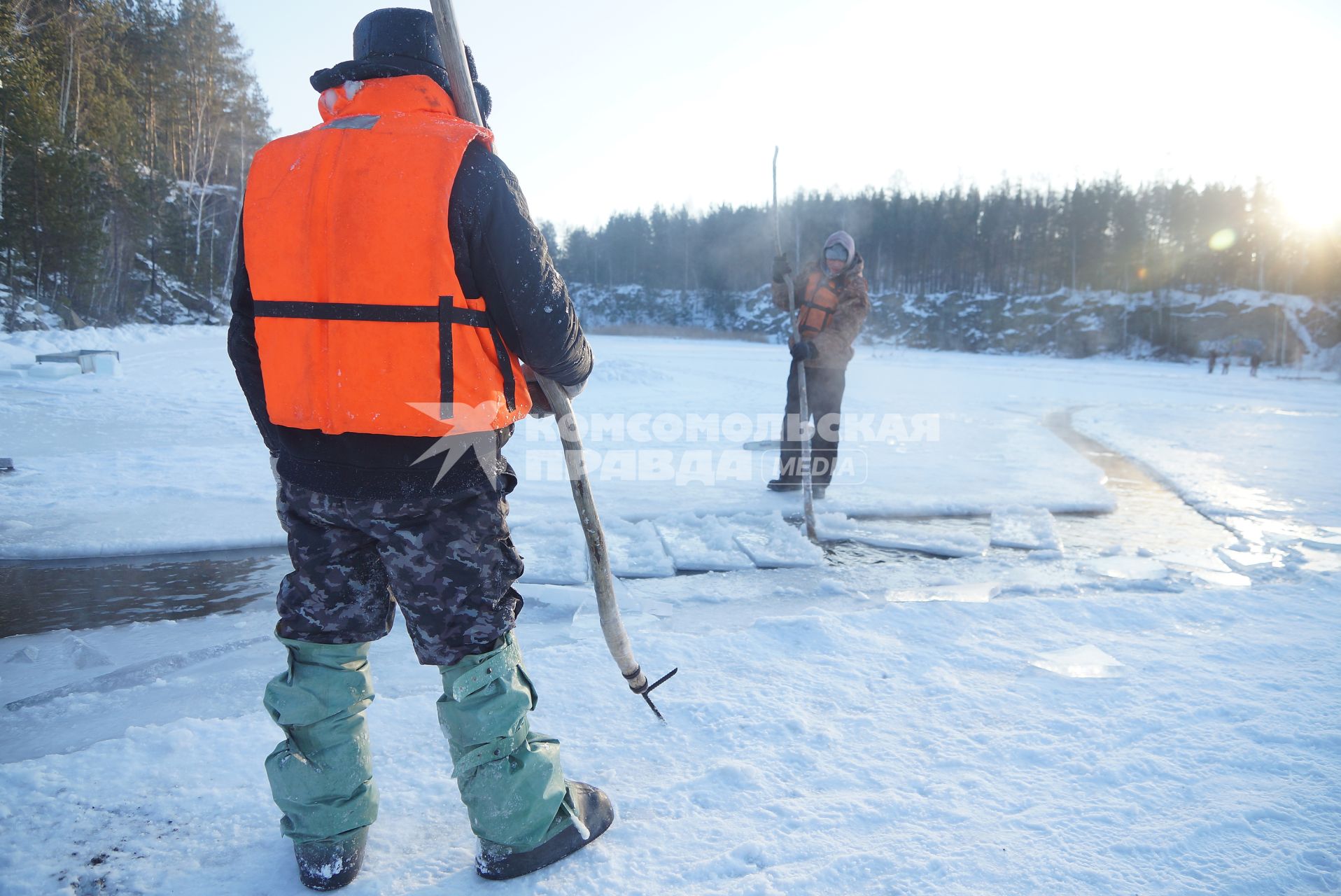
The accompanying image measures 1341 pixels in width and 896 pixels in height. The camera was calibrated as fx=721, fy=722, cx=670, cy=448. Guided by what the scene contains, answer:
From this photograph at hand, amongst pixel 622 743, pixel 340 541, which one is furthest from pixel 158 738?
pixel 622 743

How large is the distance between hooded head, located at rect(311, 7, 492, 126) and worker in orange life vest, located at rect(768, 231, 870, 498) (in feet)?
12.1

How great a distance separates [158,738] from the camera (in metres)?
1.91

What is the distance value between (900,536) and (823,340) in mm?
1583

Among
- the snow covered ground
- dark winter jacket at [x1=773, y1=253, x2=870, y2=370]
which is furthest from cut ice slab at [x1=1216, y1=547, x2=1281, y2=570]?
dark winter jacket at [x1=773, y1=253, x2=870, y2=370]

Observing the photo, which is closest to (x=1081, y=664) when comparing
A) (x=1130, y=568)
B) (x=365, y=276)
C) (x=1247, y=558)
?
(x=1130, y=568)

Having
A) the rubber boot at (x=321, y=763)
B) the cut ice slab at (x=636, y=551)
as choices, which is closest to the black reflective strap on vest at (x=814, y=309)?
the cut ice slab at (x=636, y=551)

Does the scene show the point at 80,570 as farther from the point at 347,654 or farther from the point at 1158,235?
the point at 1158,235

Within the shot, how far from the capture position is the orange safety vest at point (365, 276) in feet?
4.27

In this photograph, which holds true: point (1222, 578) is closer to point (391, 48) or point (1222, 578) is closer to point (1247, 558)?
point (1247, 558)

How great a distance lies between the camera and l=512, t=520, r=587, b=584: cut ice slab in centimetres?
350

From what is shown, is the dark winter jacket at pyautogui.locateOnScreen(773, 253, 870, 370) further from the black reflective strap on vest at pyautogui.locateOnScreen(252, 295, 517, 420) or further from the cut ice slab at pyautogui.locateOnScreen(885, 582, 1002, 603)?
the black reflective strap on vest at pyautogui.locateOnScreen(252, 295, 517, 420)

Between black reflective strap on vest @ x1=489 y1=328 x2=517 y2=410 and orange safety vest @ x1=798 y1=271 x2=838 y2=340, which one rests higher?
orange safety vest @ x1=798 y1=271 x2=838 y2=340

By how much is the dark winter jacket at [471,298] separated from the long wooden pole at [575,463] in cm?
23

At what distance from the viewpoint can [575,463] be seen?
1743 millimetres
